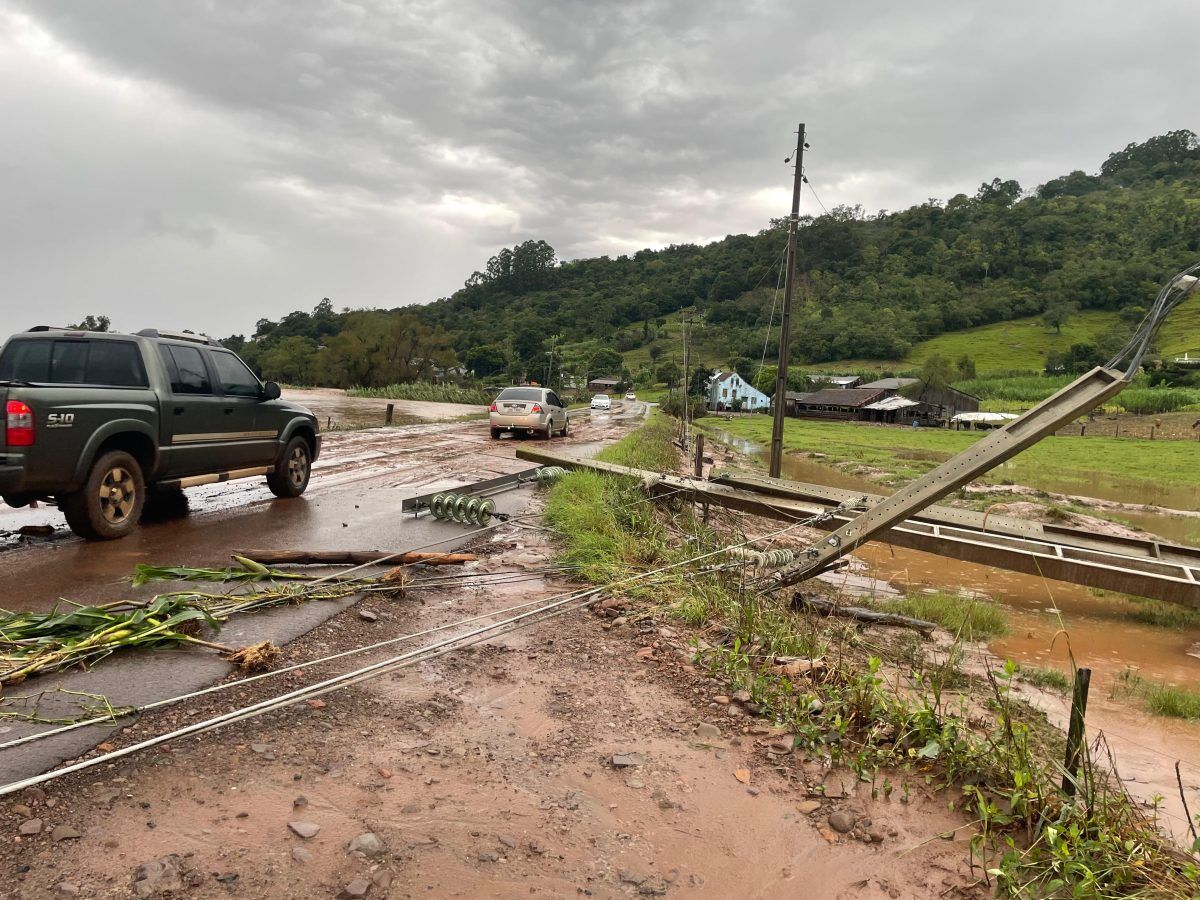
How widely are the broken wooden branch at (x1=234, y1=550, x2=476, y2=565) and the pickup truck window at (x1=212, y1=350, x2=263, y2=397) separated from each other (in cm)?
315

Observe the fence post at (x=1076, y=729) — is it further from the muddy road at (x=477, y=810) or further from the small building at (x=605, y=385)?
the small building at (x=605, y=385)

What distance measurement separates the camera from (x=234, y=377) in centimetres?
954

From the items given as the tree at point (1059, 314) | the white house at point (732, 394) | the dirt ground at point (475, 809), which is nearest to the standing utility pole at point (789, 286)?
the dirt ground at point (475, 809)

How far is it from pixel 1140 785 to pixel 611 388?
101383mm

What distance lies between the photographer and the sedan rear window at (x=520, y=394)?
24.8m

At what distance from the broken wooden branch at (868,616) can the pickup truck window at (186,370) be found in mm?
7394

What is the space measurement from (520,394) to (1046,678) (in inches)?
787

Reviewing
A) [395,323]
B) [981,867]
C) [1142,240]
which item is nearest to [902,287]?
[1142,240]

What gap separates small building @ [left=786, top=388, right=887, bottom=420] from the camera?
7025 cm

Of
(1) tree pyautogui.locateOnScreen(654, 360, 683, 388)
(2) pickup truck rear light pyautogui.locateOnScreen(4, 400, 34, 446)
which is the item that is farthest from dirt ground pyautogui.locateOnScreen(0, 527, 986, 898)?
(1) tree pyautogui.locateOnScreen(654, 360, 683, 388)

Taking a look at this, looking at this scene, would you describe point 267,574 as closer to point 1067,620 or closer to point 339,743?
point 339,743

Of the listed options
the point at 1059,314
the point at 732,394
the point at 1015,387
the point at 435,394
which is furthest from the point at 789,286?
the point at 1059,314

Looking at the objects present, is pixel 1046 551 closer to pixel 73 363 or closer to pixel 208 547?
pixel 208 547

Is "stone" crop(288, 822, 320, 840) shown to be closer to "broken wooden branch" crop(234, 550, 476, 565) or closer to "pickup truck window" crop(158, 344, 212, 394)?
"broken wooden branch" crop(234, 550, 476, 565)
